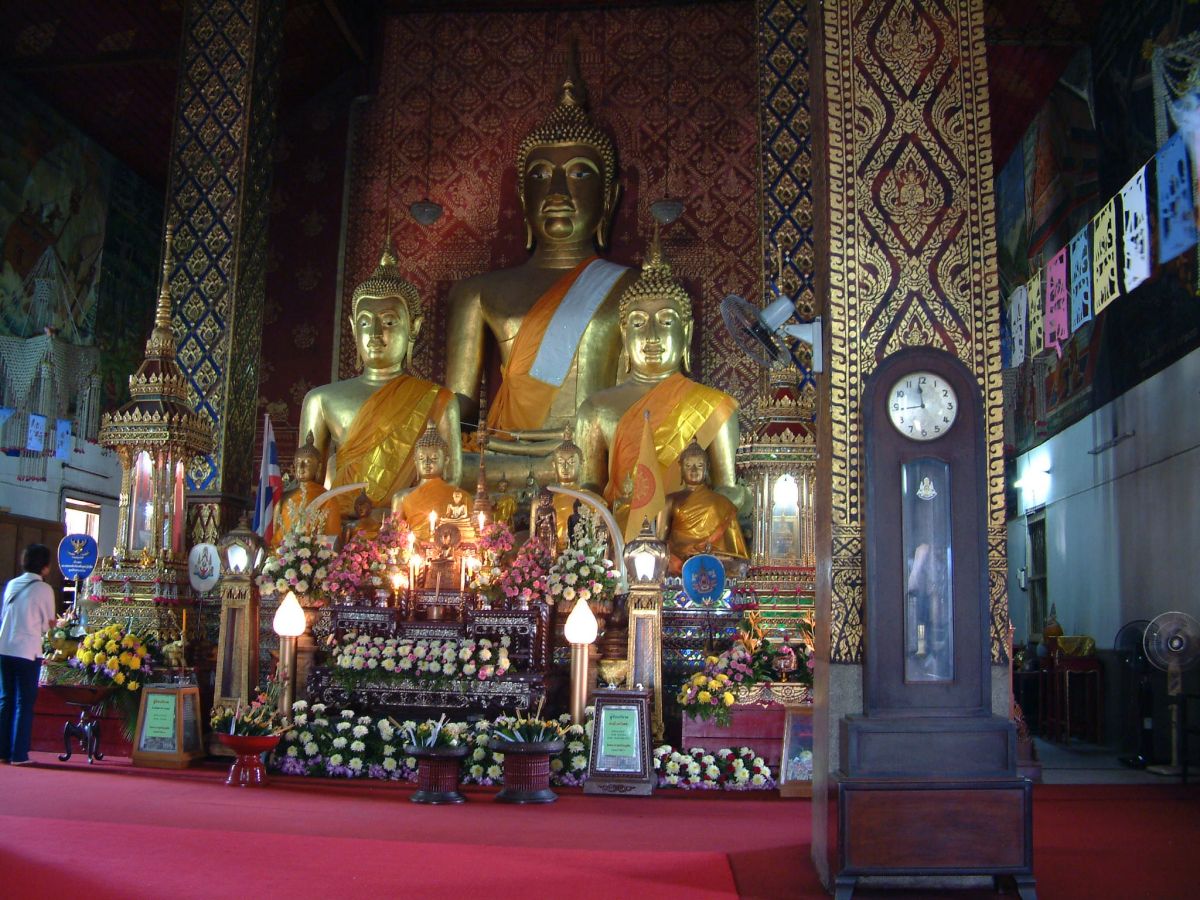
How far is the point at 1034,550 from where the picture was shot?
1138 cm

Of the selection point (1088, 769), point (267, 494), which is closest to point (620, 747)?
point (1088, 769)

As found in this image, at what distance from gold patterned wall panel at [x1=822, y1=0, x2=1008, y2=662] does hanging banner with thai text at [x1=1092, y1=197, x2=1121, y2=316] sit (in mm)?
3969

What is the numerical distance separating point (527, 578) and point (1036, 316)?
17.6 feet

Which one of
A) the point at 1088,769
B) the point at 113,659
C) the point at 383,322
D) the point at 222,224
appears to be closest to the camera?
the point at 113,659

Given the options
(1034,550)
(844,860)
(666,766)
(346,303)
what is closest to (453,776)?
(666,766)

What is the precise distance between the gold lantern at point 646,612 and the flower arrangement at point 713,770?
0.20 meters

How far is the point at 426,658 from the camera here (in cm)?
636

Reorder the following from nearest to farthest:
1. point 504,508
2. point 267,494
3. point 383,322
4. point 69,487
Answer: point 267,494 → point 504,508 → point 383,322 → point 69,487

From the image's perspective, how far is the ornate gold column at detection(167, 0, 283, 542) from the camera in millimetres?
8383

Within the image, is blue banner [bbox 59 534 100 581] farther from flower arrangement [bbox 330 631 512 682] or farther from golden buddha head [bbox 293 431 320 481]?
flower arrangement [bbox 330 631 512 682]

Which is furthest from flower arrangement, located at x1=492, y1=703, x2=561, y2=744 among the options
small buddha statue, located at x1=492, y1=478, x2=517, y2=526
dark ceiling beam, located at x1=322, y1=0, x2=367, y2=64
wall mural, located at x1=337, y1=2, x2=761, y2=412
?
dark ceiling beam, located at x1=322, y1=0, x2=367, y2=64

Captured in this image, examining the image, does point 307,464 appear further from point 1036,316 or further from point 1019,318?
point 1019,318

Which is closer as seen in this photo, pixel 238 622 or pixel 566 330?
pixel 238 622

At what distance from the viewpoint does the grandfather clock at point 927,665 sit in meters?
3.61
